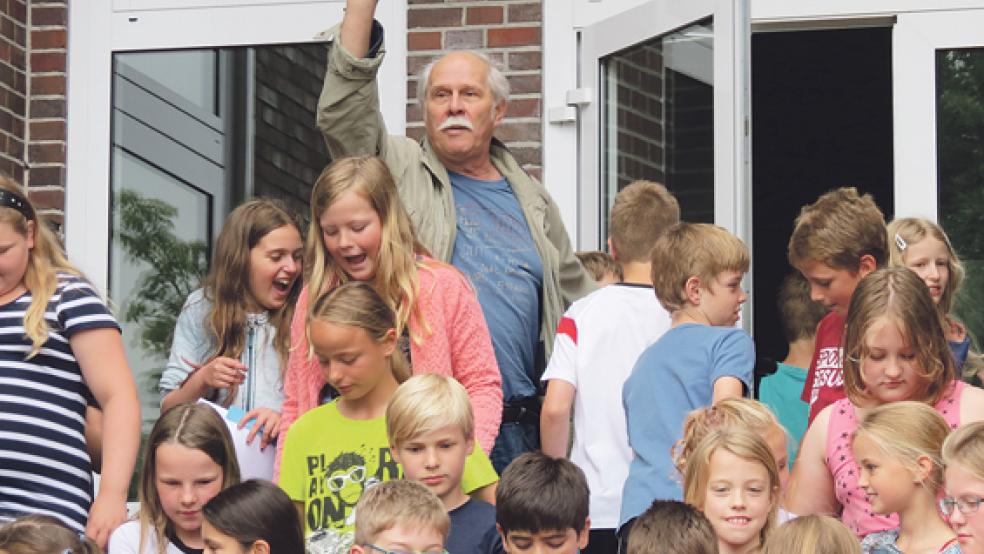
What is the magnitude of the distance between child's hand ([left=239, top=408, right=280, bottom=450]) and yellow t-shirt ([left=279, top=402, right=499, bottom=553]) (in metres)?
0.34

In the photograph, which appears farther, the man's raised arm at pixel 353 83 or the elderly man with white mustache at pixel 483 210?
the elderly man with white mustache at pixel 483 210

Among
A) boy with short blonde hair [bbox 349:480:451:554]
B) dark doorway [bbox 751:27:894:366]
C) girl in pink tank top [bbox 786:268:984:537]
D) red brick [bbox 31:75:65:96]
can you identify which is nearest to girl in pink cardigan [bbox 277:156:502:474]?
boy with short blonde hair [bbox 349:480:451:554]

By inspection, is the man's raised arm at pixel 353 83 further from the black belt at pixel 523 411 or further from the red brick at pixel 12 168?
the red brick at pixel 12 168

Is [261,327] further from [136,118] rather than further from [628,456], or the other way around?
[136,118]

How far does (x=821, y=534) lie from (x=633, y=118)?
2.95 m

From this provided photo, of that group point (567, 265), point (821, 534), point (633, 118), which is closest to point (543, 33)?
point (633, 118)

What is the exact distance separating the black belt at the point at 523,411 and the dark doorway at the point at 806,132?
414 cm

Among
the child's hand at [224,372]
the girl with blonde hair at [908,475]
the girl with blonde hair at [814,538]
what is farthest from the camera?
the child's hand at [224,372]

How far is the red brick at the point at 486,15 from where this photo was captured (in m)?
7.03

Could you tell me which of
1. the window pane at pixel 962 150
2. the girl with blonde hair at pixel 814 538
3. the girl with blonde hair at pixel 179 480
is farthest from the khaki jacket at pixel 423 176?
the window pane at pixel 962 150

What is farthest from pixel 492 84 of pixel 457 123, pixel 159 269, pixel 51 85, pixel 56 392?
pixel 51 85

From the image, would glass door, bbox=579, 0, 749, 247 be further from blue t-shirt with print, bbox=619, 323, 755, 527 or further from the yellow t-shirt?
the yellow t-shirt

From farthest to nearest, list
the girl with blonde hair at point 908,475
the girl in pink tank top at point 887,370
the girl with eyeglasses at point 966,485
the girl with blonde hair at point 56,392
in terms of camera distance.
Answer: the girl with blonde hair at point 56,392 → the girl in pink tank top at point 887,370 → the girl with blonde hair at point 908,475 → the girl with eyeglasses at point 966,485

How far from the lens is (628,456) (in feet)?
16.8
